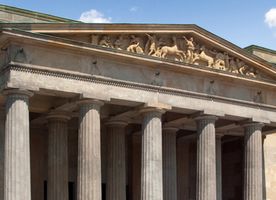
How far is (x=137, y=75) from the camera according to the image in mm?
38844

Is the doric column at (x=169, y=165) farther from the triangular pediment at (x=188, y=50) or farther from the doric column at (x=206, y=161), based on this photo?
the triangular pediment at (x=188, y=50)

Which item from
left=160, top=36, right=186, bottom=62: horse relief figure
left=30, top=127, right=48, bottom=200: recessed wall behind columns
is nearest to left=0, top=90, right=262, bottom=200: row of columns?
left=160, top=36, right=186, bottom=62: horse relief figure

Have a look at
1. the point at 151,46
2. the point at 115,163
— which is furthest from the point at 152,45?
the point at 115,163

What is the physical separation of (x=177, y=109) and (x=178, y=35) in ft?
15.5

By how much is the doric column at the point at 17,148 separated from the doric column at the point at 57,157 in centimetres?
623

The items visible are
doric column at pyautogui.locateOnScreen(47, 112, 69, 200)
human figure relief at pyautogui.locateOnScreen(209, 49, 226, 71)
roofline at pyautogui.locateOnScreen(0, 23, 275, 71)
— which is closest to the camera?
roofline at pyautogui.locateOnScreen(0, 23, 275, 71)

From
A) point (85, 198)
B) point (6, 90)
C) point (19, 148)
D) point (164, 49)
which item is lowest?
point (85, 198)

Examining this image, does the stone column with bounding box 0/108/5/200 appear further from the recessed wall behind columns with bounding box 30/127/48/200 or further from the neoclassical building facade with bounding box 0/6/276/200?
the recessed wall behind columns with bounding box 30/127/48/200

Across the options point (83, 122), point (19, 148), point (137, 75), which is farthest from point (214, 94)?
point (19, 148)

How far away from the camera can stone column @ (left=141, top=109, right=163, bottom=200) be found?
3834cm

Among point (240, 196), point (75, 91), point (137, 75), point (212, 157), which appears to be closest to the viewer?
point (75, 91)

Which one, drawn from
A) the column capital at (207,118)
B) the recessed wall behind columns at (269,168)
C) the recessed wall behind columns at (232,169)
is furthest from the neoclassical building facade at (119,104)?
the recessed wall behind columns at (232,169)

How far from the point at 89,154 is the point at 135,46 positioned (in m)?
7.30

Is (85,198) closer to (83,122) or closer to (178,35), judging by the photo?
(83,122)
